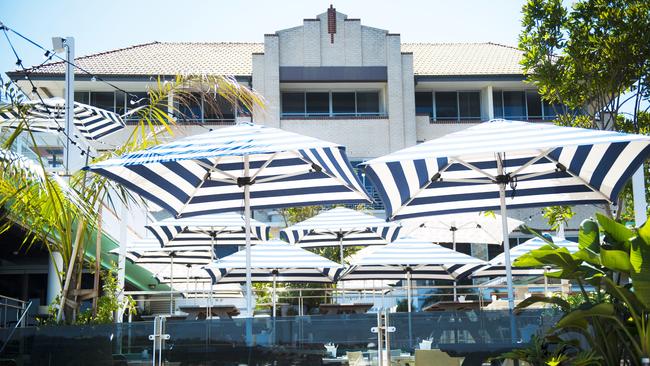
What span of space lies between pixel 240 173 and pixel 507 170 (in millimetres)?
4142

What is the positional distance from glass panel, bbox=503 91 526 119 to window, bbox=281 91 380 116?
5736mm

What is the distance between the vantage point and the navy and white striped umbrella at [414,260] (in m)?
18.1

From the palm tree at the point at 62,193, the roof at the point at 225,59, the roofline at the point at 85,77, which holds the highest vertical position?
the roof at the point at 225,59

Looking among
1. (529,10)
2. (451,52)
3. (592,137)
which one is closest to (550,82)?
(529,10)

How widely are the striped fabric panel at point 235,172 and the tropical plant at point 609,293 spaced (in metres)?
3.34

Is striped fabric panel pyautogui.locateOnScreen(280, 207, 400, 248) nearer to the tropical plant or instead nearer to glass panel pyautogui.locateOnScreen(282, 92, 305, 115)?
the tropical plant

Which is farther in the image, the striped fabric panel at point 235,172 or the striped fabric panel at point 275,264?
the striped fabric panel at point 275,264

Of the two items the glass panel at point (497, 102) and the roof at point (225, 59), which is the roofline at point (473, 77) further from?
the glass panel at point (497, 102)

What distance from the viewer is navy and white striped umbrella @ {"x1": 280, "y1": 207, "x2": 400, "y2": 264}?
22.4 meters

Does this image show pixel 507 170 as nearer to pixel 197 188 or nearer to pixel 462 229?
pixel 197 188

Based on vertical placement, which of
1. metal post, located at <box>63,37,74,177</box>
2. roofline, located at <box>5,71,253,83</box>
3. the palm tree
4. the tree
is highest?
roofline, located at <box>5,71,253,83</box>

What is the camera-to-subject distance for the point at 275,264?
17859 mm

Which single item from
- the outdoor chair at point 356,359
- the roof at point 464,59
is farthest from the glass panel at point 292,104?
the outdoor chair at point 356,359

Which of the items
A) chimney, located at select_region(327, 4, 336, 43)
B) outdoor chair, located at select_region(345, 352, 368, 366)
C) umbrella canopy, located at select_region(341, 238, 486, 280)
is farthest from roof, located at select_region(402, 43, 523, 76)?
outdoor chair, located at select_region(345, 352, 368, 366)
